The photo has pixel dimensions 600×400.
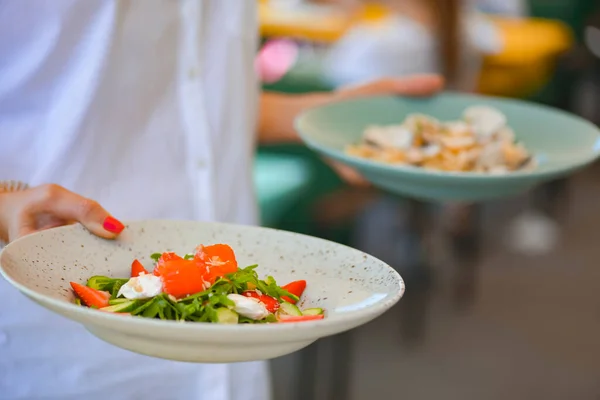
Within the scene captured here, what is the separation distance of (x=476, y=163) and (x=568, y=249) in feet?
10.8

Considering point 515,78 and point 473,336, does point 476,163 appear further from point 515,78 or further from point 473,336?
point 515,78

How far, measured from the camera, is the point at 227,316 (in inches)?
29.2

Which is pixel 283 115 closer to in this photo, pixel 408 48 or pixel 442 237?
pixel 408 48

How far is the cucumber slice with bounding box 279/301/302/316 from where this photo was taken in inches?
31.6

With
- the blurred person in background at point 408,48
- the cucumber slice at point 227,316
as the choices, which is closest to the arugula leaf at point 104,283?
the cucumber slice at point 227,316

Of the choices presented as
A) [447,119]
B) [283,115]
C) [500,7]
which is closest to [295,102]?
[283,115]

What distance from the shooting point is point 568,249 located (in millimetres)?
4504

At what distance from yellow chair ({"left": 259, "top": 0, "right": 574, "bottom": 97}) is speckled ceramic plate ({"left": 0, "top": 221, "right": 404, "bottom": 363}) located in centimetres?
319

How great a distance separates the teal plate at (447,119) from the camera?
124cm

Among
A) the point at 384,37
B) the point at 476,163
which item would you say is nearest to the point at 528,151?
the point at 476,163

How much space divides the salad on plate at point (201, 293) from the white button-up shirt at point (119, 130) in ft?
1.38

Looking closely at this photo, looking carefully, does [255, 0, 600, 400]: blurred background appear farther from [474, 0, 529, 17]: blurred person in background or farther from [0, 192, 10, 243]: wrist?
[0, 192, 10, 243]: wrist

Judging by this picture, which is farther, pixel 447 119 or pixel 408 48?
pixel 408 48

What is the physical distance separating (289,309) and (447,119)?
100 centimetres
